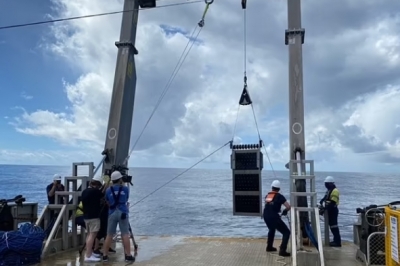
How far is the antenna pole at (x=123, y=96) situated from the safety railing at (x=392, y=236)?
4.66 metres

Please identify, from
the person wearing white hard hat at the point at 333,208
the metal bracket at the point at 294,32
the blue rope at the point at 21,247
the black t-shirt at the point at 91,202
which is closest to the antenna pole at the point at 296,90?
the metal bracket at the point at 294,32

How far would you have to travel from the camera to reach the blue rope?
18.8 feet

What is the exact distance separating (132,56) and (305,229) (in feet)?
15.4

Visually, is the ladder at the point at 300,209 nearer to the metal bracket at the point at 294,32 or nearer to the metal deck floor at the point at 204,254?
the metal deck floor at the point at 204,254

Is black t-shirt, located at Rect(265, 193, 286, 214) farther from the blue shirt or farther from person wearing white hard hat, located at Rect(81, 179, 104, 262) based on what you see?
person wearing white hard hat, located at Rect(81, 179, 104, 262)

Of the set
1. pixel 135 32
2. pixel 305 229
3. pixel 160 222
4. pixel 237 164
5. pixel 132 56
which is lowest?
pixel 160 222

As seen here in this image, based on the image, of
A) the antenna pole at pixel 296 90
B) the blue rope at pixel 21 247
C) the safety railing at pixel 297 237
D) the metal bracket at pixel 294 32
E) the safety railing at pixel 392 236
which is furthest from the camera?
the metal bracket at pixel 294 32

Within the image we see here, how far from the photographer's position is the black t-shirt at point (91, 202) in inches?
246

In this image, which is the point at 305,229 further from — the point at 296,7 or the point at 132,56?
the point at 132,56

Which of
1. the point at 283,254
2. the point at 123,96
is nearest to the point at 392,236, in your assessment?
the point at 283,254

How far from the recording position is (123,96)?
26.1 ft

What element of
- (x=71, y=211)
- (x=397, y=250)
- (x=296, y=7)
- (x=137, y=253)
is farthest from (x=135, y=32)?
(x=397, y=250)

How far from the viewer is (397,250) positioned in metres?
4.47

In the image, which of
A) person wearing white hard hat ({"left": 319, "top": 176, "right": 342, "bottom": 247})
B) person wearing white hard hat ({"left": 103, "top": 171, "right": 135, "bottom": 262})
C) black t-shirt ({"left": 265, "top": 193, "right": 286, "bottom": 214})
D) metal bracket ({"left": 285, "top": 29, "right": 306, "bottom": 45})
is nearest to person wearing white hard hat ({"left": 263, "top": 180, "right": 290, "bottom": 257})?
black t-shirt ({"left": 265, "top": 193, "right": 286, "bottom": 214})
